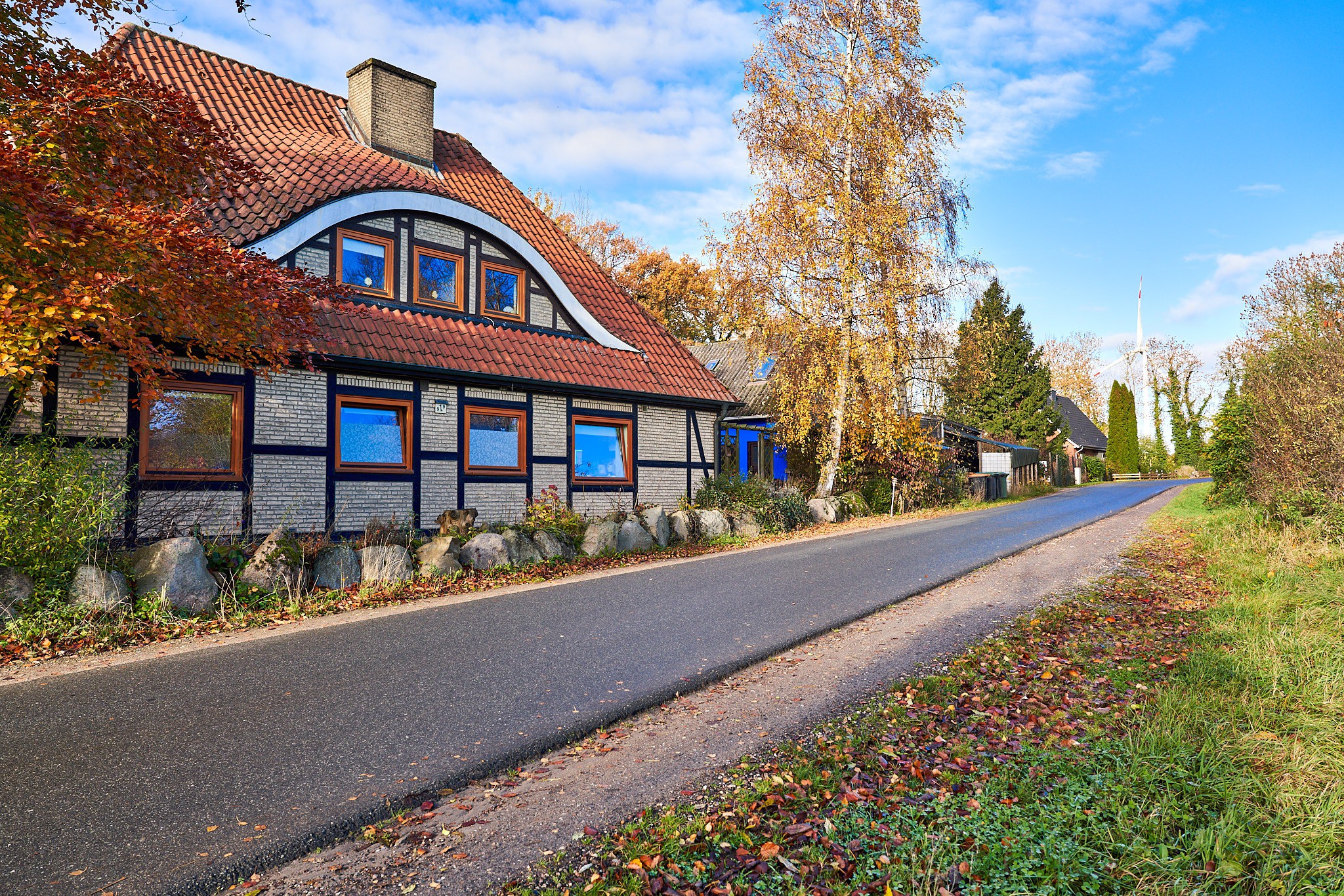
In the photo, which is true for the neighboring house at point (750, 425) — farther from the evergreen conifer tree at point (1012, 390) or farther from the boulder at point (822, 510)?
the evergreen conifer tree at point (1012, 390)

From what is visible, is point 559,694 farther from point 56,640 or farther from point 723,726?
point 56,640

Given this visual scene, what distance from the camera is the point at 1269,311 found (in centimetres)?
1437

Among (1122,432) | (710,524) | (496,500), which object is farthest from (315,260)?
(1122,432)

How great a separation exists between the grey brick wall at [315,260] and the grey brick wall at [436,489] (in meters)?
3.18

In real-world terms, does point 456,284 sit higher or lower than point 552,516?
higher

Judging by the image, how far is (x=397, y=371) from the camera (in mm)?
11234

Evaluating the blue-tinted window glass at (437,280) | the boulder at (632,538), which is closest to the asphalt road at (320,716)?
the boulder at (632,538)

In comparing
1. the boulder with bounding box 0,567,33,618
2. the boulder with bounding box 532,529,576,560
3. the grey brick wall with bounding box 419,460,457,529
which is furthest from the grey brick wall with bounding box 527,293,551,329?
the boulder with bounding box 0,567,33,618

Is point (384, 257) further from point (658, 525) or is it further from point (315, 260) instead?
point (658, 525)

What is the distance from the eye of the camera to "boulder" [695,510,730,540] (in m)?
13.9

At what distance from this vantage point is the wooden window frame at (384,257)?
1145cm

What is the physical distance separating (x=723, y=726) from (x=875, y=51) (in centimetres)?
1961

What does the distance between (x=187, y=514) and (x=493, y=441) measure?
4560 millimetres

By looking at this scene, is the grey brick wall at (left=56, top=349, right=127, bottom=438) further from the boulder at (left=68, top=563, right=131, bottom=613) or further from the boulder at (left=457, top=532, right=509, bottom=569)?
the boulder at (left=457, top=532, right=509, bottom=569)
